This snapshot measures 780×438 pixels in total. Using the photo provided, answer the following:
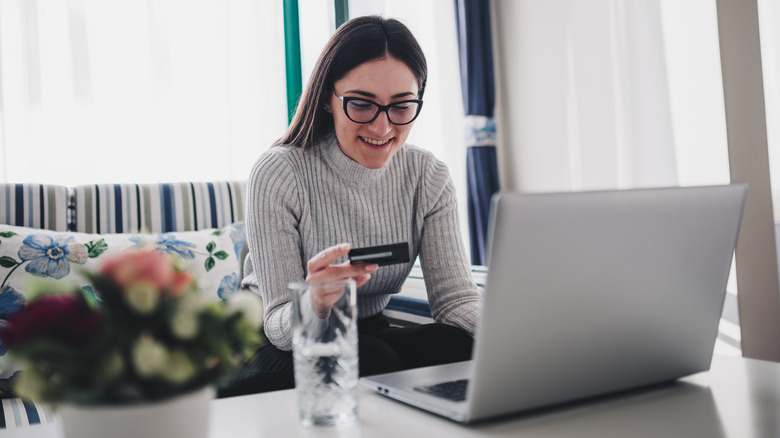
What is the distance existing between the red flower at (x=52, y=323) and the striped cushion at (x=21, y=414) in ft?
3.02

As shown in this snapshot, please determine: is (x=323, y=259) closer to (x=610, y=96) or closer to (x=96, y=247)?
(x=96, y=247)

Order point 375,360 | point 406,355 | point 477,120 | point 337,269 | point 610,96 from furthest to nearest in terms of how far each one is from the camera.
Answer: point 477,120 → point 610,96 → point 406,355 → point 375,360 → point 337,269

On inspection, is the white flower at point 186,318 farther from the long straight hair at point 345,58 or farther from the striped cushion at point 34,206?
the striped cushion at point 34,206

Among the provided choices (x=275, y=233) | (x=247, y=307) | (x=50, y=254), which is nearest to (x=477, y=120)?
(x=275, y=233)

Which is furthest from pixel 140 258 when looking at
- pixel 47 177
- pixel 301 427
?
pixel 47 177

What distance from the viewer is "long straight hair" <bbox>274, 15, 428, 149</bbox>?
134cm

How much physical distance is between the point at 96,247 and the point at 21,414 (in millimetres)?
A: 413

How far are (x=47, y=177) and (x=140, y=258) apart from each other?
188 centimetres

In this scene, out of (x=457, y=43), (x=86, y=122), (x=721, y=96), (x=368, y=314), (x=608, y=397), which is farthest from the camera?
(x=457, y=43)

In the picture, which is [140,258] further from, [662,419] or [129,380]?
[662,419]

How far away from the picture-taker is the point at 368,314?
1460 millimetres

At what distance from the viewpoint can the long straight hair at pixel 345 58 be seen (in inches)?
52.7

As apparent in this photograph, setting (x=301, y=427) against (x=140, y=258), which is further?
(x=301, y=427)

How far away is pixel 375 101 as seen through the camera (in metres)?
1.32
